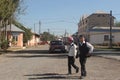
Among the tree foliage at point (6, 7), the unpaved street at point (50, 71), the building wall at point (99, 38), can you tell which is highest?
the tree foliage at point (6, 7)

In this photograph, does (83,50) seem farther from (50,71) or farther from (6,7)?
(6,7)

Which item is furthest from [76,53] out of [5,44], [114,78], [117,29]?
[117,29]

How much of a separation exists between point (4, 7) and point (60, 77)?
82.5 ft

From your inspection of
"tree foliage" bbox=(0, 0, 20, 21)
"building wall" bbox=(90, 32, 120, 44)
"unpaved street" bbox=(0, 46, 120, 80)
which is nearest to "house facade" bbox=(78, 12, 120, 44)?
"building wall" bbox=(90, 32, 120, 44)

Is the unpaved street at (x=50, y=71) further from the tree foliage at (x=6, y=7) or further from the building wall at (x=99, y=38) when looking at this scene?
the building wall at (x=99, y=38)

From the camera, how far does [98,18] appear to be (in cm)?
15500

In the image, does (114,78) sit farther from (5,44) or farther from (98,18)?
(98,18)

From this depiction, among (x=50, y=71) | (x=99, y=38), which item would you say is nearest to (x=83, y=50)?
(x=50, y=71)

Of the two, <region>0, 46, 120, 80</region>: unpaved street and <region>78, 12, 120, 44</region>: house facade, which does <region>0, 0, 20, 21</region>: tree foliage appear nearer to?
<region>0, 46, 120, 80</region>: unpaved street

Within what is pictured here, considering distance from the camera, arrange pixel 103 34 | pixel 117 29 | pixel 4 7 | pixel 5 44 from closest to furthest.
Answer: pixel 4 7 < pixel 5 44 < pixel 103 34 < pixel 117 29

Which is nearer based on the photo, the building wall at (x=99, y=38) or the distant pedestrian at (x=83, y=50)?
the distant pedestrian at (x=83, y=50)

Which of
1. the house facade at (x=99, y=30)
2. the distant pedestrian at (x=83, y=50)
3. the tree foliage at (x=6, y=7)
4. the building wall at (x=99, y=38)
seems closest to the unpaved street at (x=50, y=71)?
the distant pedestrian at (x=83, y=50)

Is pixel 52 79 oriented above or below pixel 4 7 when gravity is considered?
below

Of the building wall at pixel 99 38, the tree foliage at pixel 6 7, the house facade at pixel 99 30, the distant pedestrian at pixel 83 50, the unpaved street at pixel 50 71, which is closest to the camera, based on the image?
the distant pedestrian at pixel 83 50
